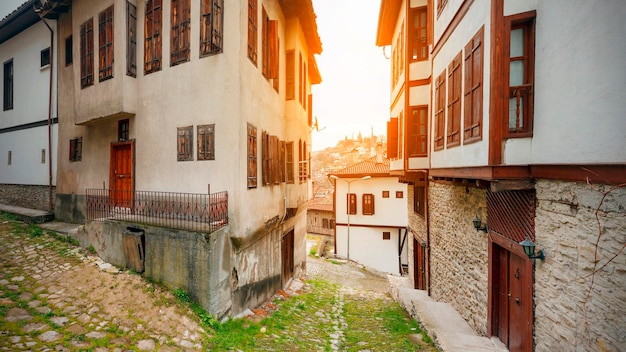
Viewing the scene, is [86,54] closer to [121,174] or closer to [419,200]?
[121,174]

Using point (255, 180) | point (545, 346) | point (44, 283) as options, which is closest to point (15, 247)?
point (44, 283)

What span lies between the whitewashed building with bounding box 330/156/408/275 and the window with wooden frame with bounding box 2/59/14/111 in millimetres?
20914

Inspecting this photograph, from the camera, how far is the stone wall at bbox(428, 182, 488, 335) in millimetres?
6812

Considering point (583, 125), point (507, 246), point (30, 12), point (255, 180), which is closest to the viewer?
point (583, 125)

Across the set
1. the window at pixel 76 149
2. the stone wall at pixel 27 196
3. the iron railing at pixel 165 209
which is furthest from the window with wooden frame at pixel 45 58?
Result: the iron railing at pixel 165 209

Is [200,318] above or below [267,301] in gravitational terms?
above

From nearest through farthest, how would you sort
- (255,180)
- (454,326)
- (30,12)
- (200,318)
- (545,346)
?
(545,346)
(200,318)
(454,326)
(255,180)
(30,12)

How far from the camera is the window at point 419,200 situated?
11.9 meters

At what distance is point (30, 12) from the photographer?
12617 mm

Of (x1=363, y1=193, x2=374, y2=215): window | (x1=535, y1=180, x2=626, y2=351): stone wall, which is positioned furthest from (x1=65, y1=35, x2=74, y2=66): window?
(x1=363, y1=193, x2=374, y2=215): window

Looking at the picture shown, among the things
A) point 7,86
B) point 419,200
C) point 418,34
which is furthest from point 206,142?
point 7,86

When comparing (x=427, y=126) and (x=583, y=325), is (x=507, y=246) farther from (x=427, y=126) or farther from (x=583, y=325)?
(x=427, y=126)

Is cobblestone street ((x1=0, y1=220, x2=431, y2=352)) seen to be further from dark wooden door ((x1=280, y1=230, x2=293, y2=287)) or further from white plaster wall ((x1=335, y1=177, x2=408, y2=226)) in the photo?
white plaster wall ((x1=335, y1=177, x2=408, y2=226))

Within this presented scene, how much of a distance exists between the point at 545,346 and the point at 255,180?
7388 millimetres
